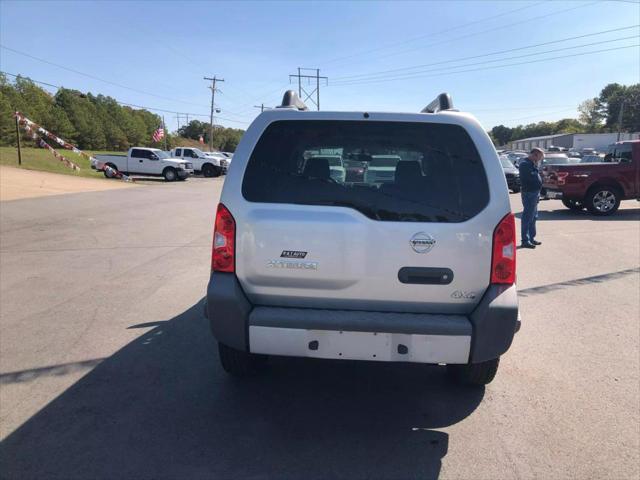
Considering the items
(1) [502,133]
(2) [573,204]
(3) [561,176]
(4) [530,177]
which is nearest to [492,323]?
(4) [530,177]

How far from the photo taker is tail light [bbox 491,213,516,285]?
10.0 ft

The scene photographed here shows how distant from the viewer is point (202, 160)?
38969mm

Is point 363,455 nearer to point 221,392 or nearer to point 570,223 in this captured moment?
point 221,392

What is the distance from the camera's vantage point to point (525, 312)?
227 inches

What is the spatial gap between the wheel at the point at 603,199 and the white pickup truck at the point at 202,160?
3004 cm

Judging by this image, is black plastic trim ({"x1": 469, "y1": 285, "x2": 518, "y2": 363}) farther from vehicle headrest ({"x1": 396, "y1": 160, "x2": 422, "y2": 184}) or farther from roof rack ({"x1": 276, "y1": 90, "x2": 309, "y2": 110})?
roof rack ({"x1": 276, "y1": 90, "x2": 309, "y2": 110})

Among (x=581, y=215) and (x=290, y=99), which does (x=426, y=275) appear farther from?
(x=581, y=215)

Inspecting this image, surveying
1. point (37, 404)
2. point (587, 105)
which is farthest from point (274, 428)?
point (587, 105)

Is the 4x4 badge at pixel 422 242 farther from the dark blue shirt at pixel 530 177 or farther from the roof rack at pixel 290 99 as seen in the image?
the dark blue shirt at pixel 530 177

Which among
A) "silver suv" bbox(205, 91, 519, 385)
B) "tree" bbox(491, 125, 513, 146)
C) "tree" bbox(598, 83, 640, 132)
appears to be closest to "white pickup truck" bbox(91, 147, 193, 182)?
"silver suv" bbox(205, 91, 519, 385)

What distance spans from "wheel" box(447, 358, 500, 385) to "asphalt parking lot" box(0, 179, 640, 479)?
0.34 feet

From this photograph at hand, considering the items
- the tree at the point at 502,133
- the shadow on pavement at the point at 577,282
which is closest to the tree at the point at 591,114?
the tree at the point at 502,133

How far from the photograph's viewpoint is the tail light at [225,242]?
3158mm

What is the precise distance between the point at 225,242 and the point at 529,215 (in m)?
8.14
